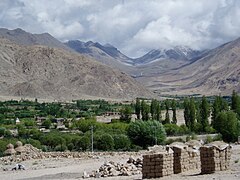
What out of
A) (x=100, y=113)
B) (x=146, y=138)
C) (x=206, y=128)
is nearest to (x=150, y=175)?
(x=146, y=138)

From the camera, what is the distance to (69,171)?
123 feet

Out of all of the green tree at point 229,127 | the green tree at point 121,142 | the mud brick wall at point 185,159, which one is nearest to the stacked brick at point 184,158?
the mud brick wall at point 185,159

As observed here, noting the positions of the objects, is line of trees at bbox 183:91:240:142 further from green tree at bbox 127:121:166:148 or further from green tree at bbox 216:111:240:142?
green tree at bbox 127:121:166:148

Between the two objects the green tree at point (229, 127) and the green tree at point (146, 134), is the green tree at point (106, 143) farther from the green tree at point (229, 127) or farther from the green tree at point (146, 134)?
the green tree at point (229, 127)

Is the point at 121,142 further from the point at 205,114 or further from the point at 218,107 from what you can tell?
the point at 218,107

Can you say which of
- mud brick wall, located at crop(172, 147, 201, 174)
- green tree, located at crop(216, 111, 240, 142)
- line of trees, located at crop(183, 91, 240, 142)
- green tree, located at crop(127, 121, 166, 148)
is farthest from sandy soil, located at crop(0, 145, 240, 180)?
line of trees, located at crop(183, 91, 240, 142)

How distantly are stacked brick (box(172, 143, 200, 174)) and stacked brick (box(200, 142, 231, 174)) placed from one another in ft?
4.50

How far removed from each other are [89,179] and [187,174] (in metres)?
6.84

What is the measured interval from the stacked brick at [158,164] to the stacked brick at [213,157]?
1.72 metres

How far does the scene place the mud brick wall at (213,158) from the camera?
24828 mm

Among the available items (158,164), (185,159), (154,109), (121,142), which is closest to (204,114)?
(154,109)

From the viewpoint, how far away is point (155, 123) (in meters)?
62.6

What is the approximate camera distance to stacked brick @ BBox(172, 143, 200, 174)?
85.9ft

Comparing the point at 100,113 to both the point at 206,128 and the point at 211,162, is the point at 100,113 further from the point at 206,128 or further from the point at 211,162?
the point at 211,162
